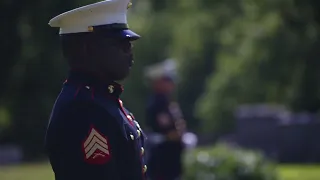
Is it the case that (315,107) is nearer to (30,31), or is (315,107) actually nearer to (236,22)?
(236,22)

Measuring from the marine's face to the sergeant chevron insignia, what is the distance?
0.33 m

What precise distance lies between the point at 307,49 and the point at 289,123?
721 centimetres

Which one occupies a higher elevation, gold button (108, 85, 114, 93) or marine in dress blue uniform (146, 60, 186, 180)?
gold button (108, 85, 114, 93)

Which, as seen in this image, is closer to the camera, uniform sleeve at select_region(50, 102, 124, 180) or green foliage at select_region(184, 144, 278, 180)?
uniform sleeve at select_region(50, 102, 124, 180)

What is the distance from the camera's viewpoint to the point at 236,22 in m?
29.0

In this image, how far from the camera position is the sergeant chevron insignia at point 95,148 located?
4.65 metres

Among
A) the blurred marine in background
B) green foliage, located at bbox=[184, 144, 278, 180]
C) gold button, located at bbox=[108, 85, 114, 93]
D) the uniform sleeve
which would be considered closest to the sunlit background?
green foliage, located at bbox=[184, 144, 278, 180]

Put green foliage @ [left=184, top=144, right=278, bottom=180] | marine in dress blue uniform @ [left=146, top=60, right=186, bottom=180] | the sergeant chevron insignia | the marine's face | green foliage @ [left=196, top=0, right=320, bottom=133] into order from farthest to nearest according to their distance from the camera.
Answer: green foliage @ [left=196, top=0, right=320, bottom=133] < green foliage @ [left=184, top=144, right=278, bottom=180] < marine in dress blue uniform @ [left=146, top=60, right=186, bottom=180] < the marine's face < the sergeant chevron insignia

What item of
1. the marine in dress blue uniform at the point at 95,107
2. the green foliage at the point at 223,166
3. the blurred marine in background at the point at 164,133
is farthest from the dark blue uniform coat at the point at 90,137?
the green foliage at the point at 223,166

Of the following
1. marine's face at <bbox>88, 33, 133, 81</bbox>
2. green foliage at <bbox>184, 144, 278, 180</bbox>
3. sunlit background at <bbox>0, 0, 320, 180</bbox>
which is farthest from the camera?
sunlit background at <bbox>0, 0, 320, 180</bbox>

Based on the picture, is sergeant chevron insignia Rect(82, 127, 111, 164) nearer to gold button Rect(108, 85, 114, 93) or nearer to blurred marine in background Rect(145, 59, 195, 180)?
gold button Rect(108, 85, 114, 93)

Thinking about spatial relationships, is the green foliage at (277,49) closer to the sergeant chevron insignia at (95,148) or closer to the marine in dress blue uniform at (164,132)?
the marine in dress blue uniform at (164,132)

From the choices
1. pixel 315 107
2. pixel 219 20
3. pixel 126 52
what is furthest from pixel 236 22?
pixel 126 52

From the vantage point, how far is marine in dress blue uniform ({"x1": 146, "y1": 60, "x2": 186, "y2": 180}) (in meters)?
12.1
